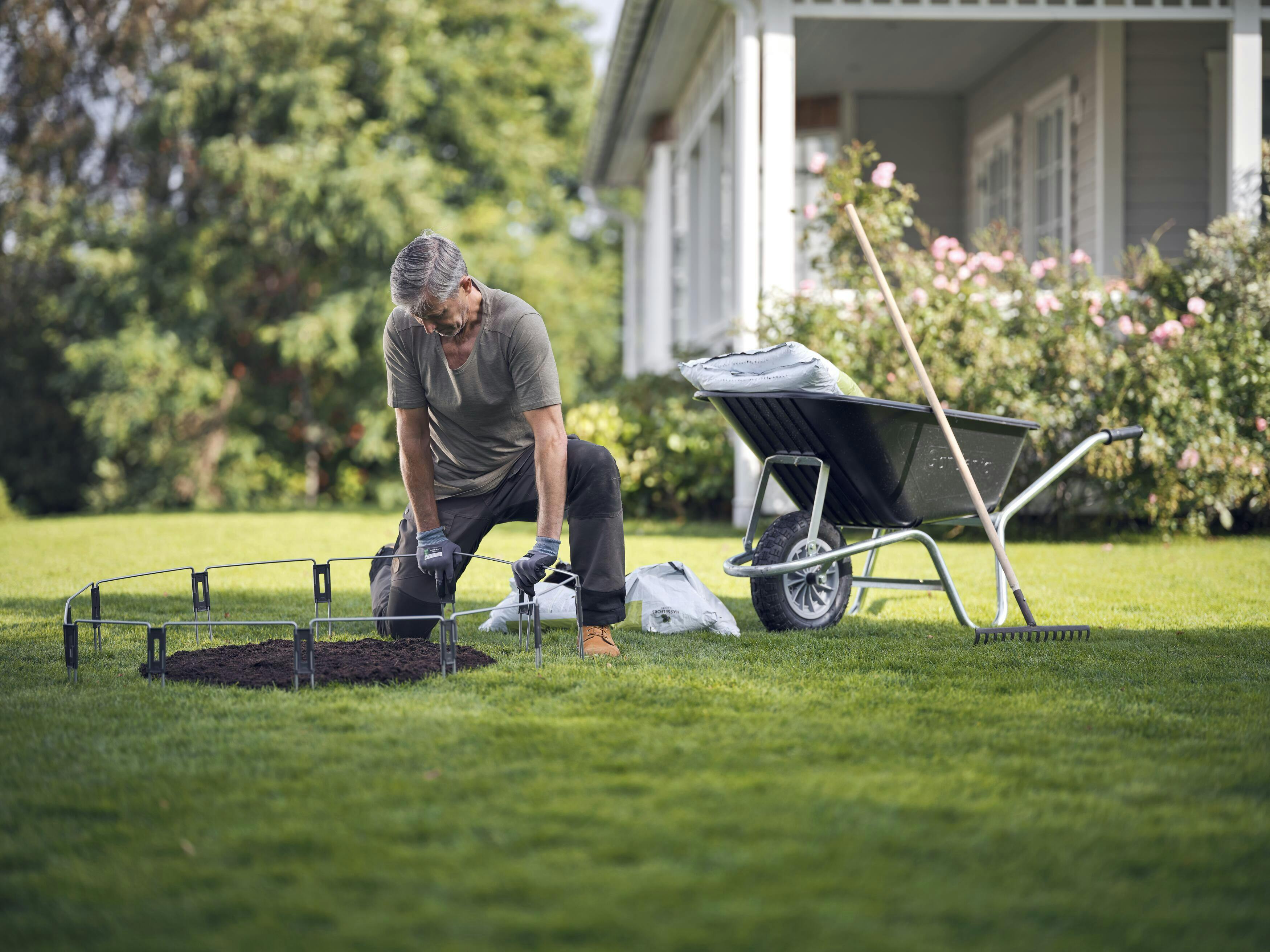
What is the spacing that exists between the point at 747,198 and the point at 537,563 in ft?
15.2

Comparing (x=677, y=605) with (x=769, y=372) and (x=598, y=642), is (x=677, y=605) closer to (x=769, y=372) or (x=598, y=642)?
(x=598, y=642)

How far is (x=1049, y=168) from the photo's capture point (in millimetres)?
9391

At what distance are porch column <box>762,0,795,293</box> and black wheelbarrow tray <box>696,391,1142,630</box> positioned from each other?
3.32 m

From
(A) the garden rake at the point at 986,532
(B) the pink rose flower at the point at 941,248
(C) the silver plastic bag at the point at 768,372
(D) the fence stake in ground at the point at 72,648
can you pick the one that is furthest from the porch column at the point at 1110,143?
(D) the fence stake in ground at the point at 72,648

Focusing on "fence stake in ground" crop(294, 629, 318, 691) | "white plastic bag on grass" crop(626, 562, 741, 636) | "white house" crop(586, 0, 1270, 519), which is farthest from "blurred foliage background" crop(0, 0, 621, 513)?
"fence stake in ground" crop(294, 629, 318, 691)

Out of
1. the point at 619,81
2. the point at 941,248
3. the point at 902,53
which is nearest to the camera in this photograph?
the point at 941,248

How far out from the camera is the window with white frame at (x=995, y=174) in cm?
1000

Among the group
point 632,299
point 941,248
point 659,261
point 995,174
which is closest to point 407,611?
point 941,248

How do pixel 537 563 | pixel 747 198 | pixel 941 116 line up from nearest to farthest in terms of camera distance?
1. pixel 537 563
2. pixel 747 198
3. pixel 941 116

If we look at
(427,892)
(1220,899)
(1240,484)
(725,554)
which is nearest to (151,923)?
(427,892)

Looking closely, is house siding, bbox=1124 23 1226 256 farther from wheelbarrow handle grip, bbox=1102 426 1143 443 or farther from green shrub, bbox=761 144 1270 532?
wheelbarrow handle grip, bbox=1102 426 1143 443

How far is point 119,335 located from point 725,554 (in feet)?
26.5

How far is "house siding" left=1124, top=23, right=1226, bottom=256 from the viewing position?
8.39 meters

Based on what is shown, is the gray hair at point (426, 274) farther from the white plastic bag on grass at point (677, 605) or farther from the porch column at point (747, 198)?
the porch column at point (747, 198)
